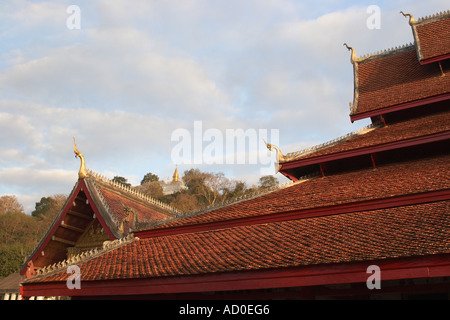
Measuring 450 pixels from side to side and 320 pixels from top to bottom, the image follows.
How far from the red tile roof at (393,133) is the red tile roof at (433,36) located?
3.12 metres

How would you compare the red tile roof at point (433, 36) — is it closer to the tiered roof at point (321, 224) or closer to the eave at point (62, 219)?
the tiered roof at point (321, 224)

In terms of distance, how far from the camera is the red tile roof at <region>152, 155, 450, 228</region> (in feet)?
30.2

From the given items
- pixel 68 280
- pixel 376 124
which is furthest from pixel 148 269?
pixel 376 124

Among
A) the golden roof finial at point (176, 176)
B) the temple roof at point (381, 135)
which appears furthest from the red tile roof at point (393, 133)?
the golden roof finial at point (176, 176)

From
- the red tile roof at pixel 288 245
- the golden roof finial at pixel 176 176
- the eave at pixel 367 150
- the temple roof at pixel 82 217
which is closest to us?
the red tile roof at pixel 288 245

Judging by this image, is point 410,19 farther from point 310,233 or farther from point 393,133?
point 310,233

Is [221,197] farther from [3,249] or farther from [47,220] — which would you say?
[3,249]

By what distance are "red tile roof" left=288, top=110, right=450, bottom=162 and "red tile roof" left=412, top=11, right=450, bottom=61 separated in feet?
10.2

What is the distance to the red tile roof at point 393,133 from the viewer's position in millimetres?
11273

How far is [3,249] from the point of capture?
32.1 metres

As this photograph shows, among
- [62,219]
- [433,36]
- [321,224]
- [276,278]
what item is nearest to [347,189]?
[321,224]

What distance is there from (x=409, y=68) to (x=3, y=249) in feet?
103

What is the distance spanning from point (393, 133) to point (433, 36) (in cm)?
647

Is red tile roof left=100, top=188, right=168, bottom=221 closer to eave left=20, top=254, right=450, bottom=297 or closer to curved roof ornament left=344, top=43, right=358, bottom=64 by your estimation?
eave left=20, top=254, right=450, bottom=297
